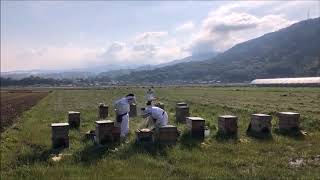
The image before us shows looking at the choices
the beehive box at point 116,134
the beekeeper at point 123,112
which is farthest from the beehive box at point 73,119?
the beehive box at point 116,134

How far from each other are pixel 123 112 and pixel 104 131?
203 cm

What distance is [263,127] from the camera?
17750mm

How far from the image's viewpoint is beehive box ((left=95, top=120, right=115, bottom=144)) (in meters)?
15.9

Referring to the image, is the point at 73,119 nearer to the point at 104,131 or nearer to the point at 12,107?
the point at 104,131

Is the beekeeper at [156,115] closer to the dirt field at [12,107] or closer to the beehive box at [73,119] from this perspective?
the beehive box at [73,119]

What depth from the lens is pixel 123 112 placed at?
1778 centimetres

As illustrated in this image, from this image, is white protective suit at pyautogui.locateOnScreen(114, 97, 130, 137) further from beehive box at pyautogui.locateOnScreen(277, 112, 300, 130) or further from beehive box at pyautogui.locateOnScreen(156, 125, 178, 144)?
beehive box at pyautogui.locateOnScreen(277, 112, 300, 130)

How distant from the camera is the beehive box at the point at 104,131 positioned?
1585 cm

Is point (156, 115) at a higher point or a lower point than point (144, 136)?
higher

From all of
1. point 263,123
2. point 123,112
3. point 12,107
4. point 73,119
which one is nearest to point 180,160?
point 123,112

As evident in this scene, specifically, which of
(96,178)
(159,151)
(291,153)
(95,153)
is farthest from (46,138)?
(291,153)

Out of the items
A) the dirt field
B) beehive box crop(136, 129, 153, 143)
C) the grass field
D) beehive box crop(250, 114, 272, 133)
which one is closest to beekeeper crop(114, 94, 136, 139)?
the grass field

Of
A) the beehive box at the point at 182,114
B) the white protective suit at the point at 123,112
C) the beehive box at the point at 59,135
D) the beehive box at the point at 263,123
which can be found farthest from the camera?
the beehive box at the point at 182,114

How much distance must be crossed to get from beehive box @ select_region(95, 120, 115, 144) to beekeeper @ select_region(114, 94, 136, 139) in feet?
4.61
